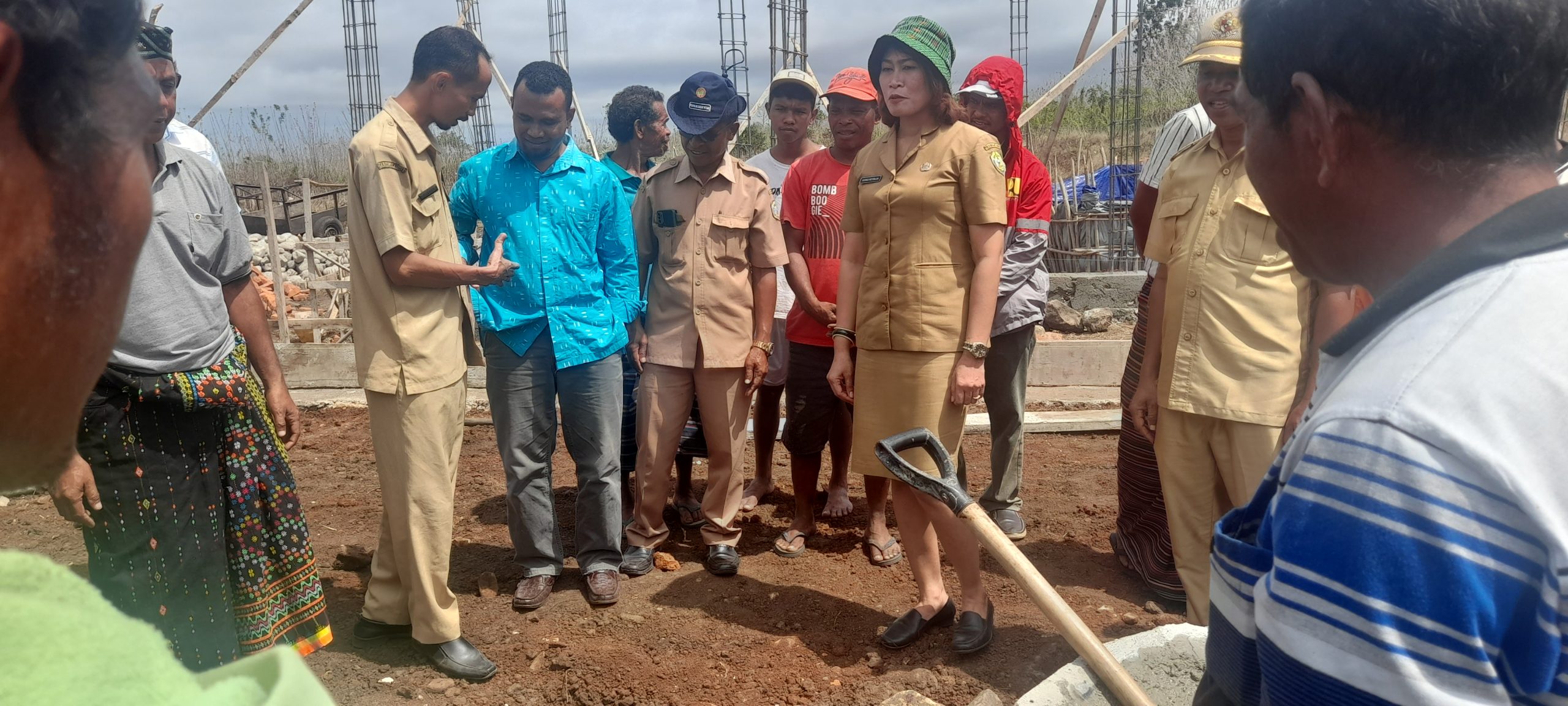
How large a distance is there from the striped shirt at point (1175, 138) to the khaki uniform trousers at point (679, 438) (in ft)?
6.16

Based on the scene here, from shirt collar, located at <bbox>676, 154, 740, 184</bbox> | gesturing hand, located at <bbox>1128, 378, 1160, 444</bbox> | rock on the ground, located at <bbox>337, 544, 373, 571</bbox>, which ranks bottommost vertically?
rock on the ground, located at <bbox>337, 544, 373, 571</bbox>

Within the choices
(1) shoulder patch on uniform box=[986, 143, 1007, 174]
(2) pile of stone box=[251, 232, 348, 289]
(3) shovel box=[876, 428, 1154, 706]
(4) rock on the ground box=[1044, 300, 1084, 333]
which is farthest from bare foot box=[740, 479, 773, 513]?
(2) pile of stone box=[251, 232, 348, 289]

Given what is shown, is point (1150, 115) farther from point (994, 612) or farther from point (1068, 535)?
point (994, 612)

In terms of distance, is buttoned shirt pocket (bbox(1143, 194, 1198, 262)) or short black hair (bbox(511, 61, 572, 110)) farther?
short black hair (bbox(511, 61, 572, 110))

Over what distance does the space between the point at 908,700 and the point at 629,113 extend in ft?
11.7

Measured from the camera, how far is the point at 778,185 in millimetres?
5207

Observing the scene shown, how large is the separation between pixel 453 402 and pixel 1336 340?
9.74ft

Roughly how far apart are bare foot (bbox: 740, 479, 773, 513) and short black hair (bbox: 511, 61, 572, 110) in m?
2.27

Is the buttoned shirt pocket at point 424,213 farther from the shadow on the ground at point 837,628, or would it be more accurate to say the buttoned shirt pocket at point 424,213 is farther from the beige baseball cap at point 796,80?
the beige baseball cap at point 796,80

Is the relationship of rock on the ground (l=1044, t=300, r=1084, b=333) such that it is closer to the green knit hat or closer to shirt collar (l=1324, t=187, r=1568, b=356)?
the green knit hat

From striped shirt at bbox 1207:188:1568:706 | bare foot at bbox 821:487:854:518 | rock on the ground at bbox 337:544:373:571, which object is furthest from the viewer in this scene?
bare foot at bbox 821:487:854:518

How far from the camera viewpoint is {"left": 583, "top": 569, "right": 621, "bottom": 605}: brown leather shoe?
398 centimetres

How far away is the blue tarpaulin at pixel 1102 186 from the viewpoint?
11016mm

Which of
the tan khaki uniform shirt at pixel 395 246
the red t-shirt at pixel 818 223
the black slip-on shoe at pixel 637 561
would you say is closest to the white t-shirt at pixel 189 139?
the tan khaki uniform shirt at pixel 395 246
